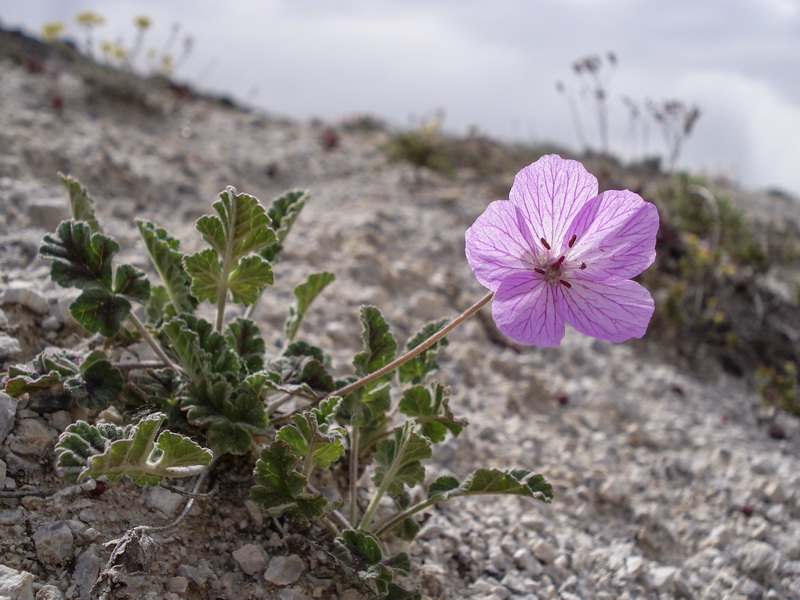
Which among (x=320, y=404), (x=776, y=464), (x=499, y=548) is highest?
(x=320, y=404)

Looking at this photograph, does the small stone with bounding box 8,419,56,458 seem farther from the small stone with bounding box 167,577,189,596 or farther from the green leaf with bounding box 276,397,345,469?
the green leaf with bounding box 276,397,345,469

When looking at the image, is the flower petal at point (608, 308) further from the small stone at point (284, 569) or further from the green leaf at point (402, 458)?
the small stone at point (284, 569)

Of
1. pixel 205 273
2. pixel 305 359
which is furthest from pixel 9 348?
pixel 305 359

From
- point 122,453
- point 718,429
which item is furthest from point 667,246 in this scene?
point 122,453

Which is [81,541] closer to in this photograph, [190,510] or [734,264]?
[190,510]

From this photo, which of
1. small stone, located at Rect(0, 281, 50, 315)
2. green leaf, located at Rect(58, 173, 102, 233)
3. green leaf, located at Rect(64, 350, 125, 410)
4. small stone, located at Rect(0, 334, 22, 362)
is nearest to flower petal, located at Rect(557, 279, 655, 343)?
green leaf, located at Rect(64, 350, 125, 410)

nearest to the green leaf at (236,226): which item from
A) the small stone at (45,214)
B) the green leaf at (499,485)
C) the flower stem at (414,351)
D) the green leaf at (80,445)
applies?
the flower stem at (414,351)

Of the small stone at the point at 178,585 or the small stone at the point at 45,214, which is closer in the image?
the small stone at the point at 178,585
